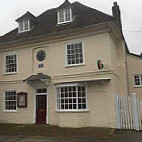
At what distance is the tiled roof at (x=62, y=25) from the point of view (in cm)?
1376

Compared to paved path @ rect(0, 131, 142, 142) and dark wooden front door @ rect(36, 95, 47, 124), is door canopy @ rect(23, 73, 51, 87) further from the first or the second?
paved path @ rect(0, 131, 142, 142)

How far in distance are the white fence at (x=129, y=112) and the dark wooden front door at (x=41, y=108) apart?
5.51 meters

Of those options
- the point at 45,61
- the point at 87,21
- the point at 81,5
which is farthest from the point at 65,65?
the point at 81,5

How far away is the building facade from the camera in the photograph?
12758 mm

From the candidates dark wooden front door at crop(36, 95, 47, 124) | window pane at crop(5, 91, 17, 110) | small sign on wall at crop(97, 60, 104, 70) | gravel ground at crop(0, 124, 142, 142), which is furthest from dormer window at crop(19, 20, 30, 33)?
gravel ground at crop(0, 124, 142, 142)

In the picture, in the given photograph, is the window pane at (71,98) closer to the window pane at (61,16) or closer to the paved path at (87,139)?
the paved path at (87,139)

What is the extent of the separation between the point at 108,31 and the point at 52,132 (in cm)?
750

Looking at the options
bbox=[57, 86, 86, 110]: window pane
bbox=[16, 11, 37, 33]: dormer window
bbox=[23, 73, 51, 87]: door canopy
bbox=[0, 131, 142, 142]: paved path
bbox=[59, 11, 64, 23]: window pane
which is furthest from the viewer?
bbox=[16, 11, 37, 33]: dormer window

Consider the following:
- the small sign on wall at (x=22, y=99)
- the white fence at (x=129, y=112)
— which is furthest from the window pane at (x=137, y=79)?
the small sign on wall at (x=22, y=99)

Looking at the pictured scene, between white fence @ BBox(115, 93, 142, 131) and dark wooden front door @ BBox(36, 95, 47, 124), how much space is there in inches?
217

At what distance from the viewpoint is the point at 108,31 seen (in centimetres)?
1291

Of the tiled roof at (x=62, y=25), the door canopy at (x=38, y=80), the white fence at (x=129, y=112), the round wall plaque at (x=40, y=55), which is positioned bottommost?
the white fence at (x=129, y=112)

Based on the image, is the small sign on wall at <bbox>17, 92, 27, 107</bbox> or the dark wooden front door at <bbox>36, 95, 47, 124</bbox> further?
the small sign on wall at <bbox>17, 92, 27, 107</bbox>

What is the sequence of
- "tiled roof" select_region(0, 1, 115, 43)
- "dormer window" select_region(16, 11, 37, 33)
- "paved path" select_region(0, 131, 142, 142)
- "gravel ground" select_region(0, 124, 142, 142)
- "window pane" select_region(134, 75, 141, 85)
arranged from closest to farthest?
"paved path" select_region(0, 131, 142, 142), "gravel ground" select_region(0, 124, 142, 142), "tiled roof" select_region(0, 1, 115, 43), "dormer window" select_region(16, 11, 37, 33), "window pane" select_region(134, 75, 141, 85)
